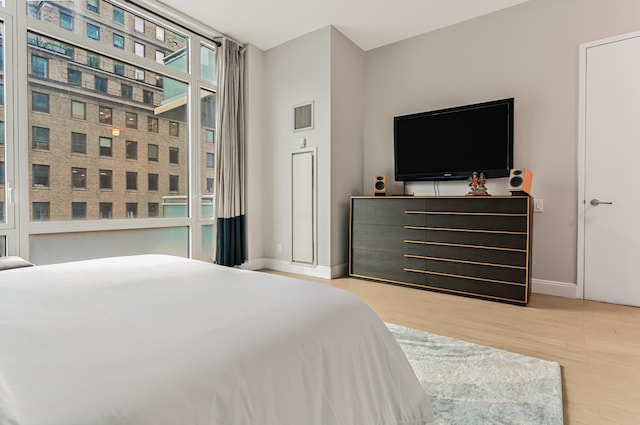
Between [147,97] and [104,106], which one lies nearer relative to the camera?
[104,106]

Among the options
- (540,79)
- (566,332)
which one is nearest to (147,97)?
(540,79)

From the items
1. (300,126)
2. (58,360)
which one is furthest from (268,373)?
(300,126)

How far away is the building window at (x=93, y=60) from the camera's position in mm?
2964

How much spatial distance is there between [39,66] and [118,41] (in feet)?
2.35

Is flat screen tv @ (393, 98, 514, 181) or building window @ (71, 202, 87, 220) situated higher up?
flat screen tv @ (393, 98, 514, 181)

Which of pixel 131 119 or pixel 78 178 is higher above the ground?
pixel 131 119

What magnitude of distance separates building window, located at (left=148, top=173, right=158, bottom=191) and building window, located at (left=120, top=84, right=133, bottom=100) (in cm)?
77

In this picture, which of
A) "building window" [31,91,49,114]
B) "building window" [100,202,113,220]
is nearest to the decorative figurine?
"building window" [100,202,113,220]

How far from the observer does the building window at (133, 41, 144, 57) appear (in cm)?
325

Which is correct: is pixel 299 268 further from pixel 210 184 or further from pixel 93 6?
pixel 93 6

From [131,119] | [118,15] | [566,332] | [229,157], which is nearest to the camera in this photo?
[566,332]

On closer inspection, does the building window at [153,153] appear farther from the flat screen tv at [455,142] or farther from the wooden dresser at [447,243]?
the flat screen tv at [455,142]

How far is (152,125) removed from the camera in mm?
3426

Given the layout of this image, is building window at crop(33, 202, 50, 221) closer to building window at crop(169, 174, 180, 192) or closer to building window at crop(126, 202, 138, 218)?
building window at crop(126, 202, 138, 218)
